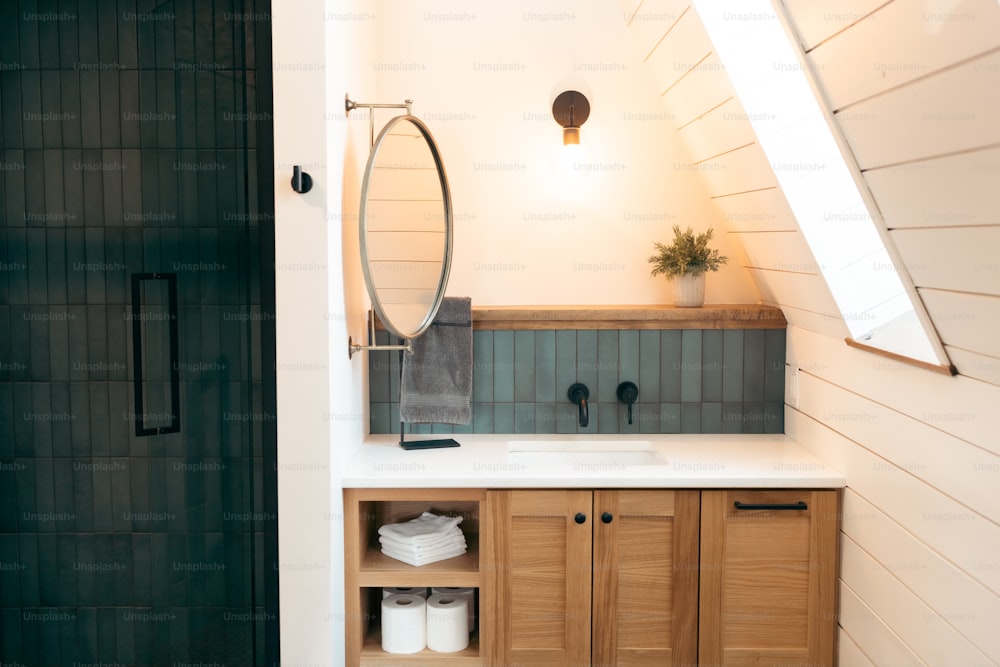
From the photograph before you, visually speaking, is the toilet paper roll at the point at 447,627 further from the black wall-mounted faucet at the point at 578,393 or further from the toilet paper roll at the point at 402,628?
the black wall-mounted faucet at the point at 578,393

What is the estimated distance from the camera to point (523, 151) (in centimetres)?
311

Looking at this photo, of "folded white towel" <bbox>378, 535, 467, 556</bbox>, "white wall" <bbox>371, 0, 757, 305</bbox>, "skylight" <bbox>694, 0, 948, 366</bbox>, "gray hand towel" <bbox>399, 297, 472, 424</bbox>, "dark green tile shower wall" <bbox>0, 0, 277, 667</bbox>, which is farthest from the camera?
"white wall" <bbox>371, 0, 757, 305</bbox>

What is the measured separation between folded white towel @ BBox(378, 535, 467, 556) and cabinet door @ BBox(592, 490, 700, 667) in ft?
1.39

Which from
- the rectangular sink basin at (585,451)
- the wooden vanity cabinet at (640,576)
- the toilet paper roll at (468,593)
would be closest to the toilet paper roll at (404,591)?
the toilet paper roll at (468,593)

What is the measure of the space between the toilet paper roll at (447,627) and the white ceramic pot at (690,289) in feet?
Answer: 4.00

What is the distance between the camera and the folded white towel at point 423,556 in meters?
2.61

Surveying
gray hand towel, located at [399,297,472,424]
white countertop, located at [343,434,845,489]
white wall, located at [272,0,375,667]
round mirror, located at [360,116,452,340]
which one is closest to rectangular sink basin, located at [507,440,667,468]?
white countertop, located at [343,434,845,489]

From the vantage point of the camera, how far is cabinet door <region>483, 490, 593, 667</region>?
2543 mm

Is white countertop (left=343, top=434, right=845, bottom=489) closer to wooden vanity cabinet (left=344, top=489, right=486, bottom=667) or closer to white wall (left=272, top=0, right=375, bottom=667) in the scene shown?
wooden vanity cabinet (left=344, top=489, right=486, bottom=667)

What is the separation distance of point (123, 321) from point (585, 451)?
4.77 ft

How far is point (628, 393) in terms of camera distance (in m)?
2.98

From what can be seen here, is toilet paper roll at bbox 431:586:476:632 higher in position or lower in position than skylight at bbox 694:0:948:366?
lower

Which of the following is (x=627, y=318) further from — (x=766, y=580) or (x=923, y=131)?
(x=923, y=131)

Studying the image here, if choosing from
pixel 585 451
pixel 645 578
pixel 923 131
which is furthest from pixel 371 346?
pixel 923 131
